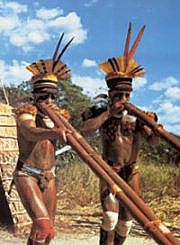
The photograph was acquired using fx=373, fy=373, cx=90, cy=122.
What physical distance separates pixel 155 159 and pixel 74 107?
3.06 metres

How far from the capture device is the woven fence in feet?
17.9

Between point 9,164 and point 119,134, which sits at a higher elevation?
point 119,134

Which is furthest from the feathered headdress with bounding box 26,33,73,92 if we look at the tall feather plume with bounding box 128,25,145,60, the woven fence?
the woven fence

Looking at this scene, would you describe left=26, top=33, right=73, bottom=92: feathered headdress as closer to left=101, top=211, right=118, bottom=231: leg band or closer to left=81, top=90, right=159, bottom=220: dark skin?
left=81, top=90, right=159, bottom=220: dark skin

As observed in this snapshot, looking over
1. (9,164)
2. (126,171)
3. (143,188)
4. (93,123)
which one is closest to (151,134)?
(126,171)

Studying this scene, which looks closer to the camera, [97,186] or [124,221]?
[124,221]

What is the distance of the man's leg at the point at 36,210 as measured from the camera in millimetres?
2895

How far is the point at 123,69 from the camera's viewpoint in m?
3.53

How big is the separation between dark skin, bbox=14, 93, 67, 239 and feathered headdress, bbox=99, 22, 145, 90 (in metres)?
0.62

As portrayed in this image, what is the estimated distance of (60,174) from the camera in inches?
330

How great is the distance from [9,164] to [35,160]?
94.5 inches

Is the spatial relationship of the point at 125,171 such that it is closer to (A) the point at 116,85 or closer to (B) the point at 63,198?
(A) the point at 116,85

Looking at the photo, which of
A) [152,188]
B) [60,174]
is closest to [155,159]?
[152,188]

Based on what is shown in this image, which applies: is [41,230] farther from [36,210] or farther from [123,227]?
[123,227]
